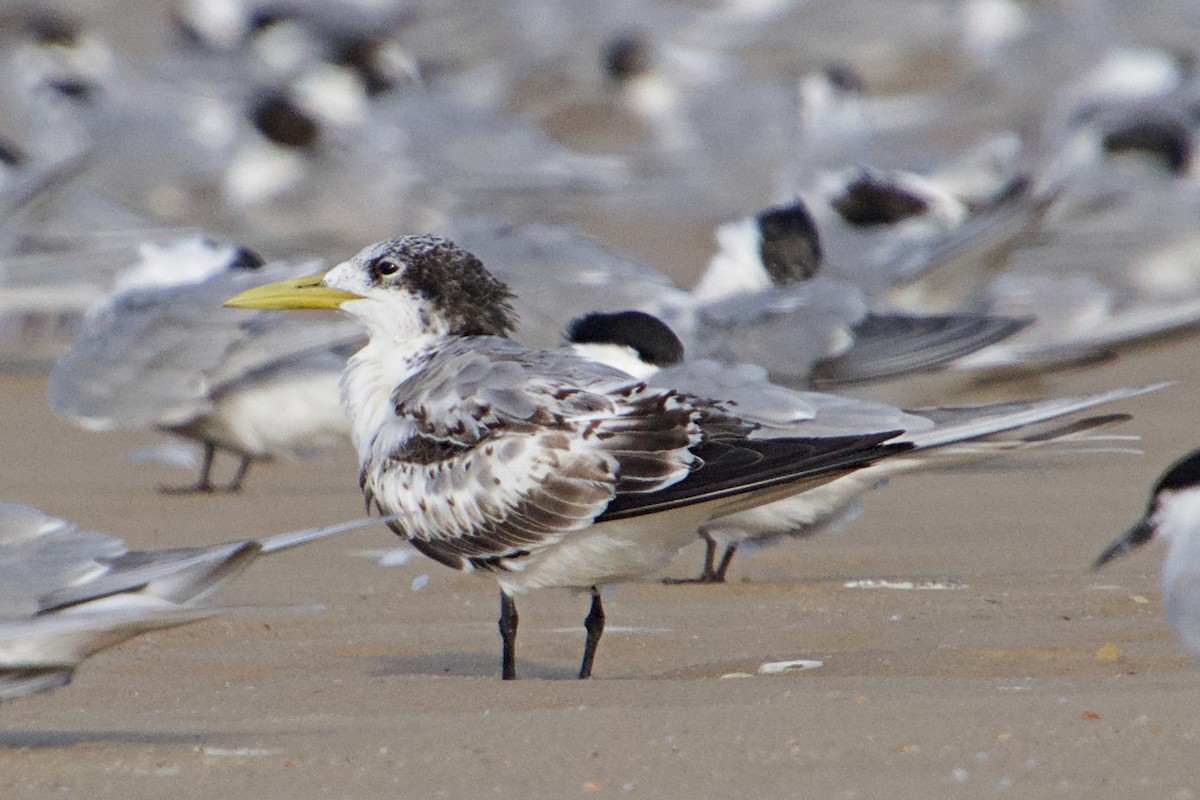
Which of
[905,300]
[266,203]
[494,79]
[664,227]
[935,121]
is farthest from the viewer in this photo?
[494,79]

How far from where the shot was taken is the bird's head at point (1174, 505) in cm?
363

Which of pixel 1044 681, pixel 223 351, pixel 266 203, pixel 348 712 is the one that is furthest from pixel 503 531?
pixel 266 203

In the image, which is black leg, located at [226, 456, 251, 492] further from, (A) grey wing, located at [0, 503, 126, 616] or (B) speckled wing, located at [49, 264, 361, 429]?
(A) grey wing, located at [0, 503, 126, 616]

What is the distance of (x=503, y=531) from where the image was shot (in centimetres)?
395

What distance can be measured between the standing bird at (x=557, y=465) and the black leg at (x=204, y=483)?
8.13ft

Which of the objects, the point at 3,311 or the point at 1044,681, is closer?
the point at 1044,681

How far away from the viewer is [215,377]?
654 centimetres

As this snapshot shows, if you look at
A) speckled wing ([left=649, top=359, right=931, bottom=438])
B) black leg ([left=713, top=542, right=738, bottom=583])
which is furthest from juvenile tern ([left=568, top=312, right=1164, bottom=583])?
black leg ([left=713, top=542, right=738, bottom=583])

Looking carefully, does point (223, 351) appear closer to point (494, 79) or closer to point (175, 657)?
point (175, 657)

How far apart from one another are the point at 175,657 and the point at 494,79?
13871mm

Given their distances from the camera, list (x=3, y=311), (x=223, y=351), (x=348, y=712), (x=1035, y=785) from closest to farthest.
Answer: (x=1035, y=785), (x=348, y=712), (x=223, y=351), (x=3, y=311)

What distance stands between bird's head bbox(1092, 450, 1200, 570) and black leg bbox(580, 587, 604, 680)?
3.15ft

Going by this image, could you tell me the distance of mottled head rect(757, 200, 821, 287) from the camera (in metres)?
7.25

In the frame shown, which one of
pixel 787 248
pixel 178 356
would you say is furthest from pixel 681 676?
pixel 787 248
